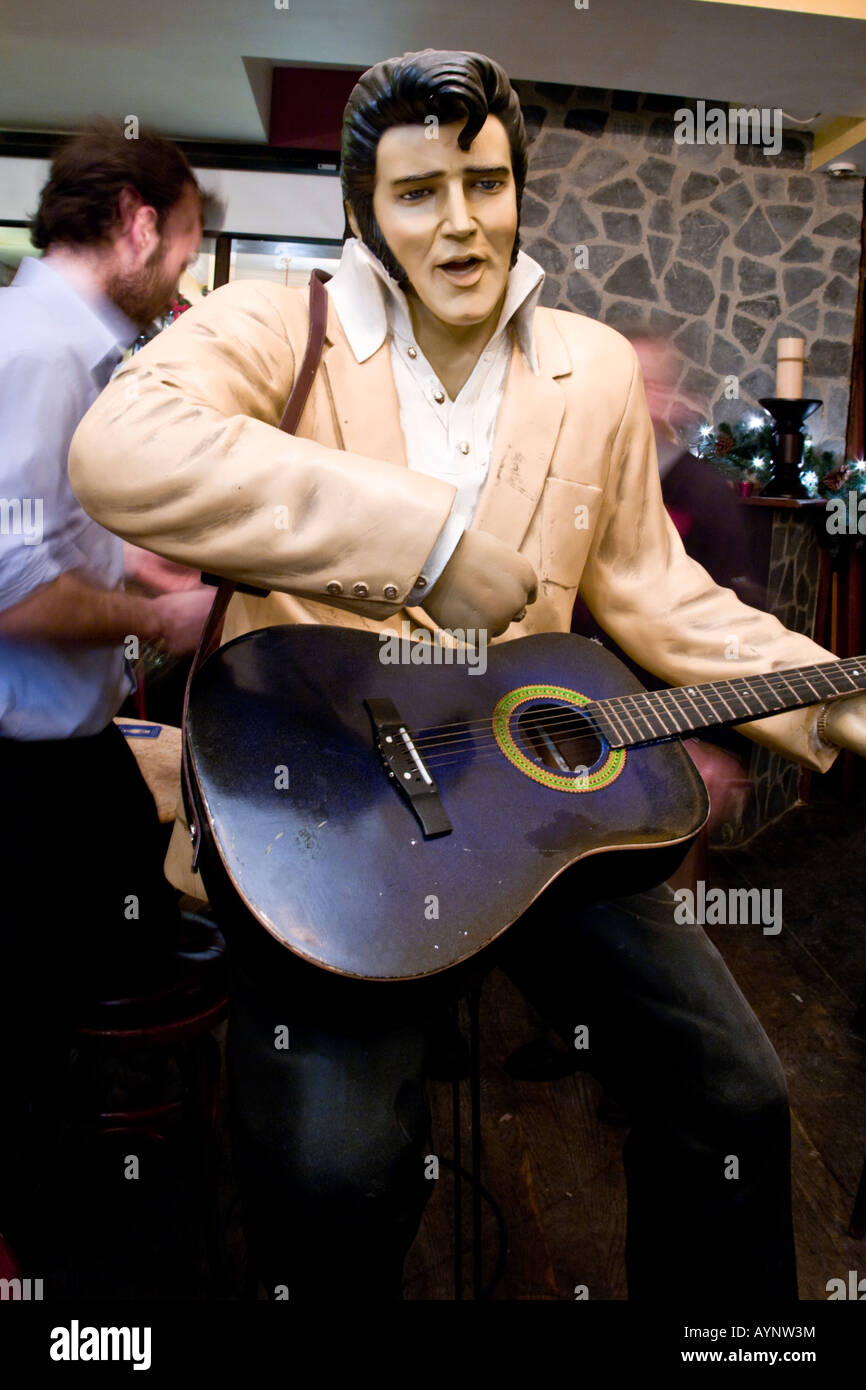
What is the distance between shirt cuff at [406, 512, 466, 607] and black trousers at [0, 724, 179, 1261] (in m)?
0.90

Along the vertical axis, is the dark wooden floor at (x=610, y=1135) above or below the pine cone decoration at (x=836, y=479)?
below

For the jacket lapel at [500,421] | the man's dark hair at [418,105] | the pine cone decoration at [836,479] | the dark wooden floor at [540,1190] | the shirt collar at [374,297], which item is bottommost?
the dark wooden floor at [540,1190]

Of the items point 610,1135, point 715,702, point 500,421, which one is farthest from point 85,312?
point 610,1135

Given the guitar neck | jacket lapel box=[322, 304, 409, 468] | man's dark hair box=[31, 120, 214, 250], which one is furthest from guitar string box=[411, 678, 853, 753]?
man's dark hair box=[31, 120, 214, 250]

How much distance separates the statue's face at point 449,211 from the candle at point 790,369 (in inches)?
153

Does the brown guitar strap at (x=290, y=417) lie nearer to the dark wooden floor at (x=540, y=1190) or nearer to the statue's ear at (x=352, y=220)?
the statue's ear at (x=352, y=220)

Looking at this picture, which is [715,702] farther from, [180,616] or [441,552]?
[180,616]

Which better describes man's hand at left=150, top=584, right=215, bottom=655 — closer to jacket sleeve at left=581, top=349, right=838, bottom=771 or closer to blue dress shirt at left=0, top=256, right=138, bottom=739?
blue dress shirt at left=0, top=256, right=138, bottom=739

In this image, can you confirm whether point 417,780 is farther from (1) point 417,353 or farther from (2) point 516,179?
(2) point 516,179

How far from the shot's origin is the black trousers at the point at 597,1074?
3.77 feet

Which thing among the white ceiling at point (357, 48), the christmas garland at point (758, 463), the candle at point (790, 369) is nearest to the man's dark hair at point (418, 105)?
the white ceiling at point (357, 48)

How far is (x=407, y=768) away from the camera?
1217 mm

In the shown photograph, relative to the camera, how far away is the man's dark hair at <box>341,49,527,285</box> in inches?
47.5
